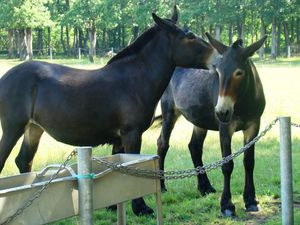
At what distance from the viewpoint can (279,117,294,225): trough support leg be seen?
16.6 ft

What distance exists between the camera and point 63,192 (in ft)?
12.2

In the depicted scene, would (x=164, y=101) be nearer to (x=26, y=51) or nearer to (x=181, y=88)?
(x=181, y=88)

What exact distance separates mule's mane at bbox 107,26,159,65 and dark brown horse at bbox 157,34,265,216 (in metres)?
0.75

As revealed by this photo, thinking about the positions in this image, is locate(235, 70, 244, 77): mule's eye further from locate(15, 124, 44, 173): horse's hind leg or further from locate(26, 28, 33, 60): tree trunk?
locate(26, 28, 33, 60): tree trunk

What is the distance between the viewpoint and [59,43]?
84562 millimetres

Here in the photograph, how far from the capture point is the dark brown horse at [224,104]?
583 cm

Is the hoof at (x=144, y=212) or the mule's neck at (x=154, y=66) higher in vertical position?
the mule's neck at (x=154, y=66)

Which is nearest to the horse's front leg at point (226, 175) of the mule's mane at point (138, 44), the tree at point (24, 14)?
the mule's mane at point (138, 44)

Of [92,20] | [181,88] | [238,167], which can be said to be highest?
[92,20]

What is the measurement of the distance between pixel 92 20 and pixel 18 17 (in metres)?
8.23

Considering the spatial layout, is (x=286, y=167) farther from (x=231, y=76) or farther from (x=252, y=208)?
(x=252, y=208)

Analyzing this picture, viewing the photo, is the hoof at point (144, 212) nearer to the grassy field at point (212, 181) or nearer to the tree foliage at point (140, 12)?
the grassy field at point (212, 181)

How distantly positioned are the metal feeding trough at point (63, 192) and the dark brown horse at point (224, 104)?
1.63 m

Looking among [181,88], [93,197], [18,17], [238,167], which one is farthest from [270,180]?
[18,17]
